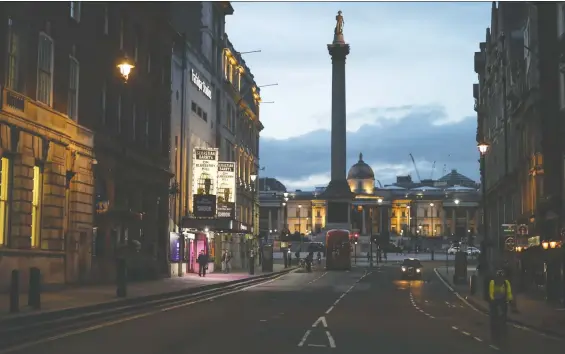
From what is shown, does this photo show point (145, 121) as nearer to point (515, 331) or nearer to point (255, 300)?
point (255, 300)

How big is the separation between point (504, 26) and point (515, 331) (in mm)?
50257

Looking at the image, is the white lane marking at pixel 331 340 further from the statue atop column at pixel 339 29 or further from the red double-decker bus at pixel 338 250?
the statue atop column at pixel 339 29

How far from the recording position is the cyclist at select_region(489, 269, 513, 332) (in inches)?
779

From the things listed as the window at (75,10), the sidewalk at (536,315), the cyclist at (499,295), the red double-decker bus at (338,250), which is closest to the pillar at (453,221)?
the red double-decker bus at (338,250)

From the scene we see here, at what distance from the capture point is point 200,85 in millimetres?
64688

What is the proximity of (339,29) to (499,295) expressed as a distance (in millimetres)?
97728

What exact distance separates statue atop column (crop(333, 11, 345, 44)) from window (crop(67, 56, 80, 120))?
252 feet

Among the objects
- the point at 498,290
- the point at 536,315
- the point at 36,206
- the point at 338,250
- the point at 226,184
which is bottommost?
the point at 536,315

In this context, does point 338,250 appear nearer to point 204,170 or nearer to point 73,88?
point 204,170

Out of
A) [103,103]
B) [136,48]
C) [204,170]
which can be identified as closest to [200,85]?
[204,170]

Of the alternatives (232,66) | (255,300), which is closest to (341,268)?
(232,66)

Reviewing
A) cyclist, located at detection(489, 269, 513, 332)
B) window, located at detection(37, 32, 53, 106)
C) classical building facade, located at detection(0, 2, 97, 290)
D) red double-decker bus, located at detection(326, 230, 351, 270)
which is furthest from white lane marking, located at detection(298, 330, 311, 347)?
red double-decker bus, located at detection(326, 230, 351, 270)

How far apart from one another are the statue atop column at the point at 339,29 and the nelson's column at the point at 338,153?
153 cm

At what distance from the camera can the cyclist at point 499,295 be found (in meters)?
19.8
